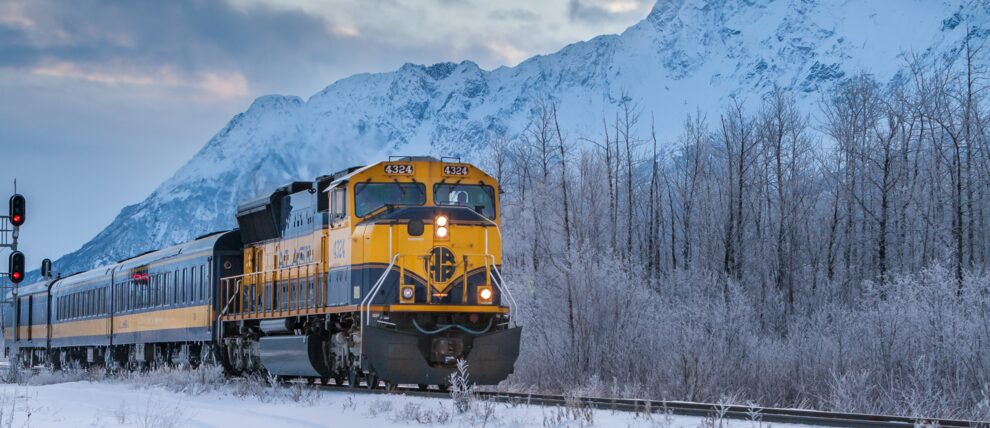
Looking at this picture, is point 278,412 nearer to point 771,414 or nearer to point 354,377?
point 354,377

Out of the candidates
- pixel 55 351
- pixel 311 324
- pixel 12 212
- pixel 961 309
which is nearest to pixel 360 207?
pixel 311 324

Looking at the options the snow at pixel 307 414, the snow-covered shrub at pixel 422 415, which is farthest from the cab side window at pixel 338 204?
the snow-covered shrub at pixel 422 415

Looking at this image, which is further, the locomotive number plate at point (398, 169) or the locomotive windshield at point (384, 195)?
the locomotive number plate at point (398, 169)

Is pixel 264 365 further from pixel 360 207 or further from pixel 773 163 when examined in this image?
pixel 773 163

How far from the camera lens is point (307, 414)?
49.1 ft

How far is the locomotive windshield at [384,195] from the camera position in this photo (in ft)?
57.9

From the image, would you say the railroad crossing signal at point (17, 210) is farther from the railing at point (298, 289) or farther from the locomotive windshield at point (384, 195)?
the locomotive windshield at point (384, 195)

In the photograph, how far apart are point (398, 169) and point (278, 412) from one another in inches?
174

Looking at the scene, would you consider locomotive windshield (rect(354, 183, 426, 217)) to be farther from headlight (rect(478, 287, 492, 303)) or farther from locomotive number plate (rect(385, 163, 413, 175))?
headlight (rect(478, 287, 492, 303))

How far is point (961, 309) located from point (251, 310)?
13.3m

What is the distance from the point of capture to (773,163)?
160ft

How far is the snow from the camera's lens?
1237 centimetres

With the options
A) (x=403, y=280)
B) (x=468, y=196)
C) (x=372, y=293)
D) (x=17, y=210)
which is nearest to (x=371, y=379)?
(x=372, y=293)

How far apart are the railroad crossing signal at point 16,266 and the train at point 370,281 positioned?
7.12 metres
